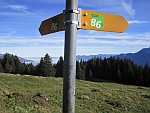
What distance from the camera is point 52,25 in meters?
3.03

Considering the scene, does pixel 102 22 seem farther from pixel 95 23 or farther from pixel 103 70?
pixel 103 70

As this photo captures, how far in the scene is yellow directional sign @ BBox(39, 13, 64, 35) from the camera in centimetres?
281

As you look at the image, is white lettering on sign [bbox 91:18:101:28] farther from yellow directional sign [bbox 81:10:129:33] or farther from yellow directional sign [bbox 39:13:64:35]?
yellow directional sign [bbox 39:13:64:35]

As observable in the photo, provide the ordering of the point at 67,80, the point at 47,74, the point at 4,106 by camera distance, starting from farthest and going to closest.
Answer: the point at 47,74 < the point at 4,106 < the point at 67,80

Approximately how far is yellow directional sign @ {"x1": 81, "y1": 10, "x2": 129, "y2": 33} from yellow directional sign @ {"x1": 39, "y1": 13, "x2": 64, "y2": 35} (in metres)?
0.34

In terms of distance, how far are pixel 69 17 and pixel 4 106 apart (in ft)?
39.3

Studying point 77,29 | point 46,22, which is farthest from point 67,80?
point 46,22

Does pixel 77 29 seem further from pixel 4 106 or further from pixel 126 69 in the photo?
pixel 126 69

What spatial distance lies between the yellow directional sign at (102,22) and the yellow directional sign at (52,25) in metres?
0.34

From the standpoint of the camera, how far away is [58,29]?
284cm

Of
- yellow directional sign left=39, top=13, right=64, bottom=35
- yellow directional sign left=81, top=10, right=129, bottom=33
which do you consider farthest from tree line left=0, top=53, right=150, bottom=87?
yellow directional sign left=81, top=10, right=129, bottom=33

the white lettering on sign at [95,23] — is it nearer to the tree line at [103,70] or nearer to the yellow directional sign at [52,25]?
the yellow directional sign at [52,25]

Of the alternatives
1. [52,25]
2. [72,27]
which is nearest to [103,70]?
[52,25]

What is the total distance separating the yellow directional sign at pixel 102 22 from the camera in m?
2.70
